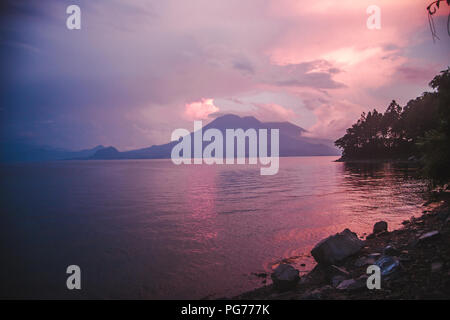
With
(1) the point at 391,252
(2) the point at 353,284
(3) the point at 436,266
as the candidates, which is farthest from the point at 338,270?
(3) the point at 436,266

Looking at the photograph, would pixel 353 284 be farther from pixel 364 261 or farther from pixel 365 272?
pixel 364 261

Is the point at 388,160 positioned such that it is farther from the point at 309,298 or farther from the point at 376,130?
the point at 309,298

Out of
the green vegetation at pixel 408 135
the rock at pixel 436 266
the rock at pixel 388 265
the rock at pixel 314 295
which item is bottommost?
the rock at pixel 314 295

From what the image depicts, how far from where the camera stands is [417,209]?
80.4ft

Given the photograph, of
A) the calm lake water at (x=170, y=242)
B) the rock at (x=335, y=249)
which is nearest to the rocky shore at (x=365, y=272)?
the rock at (x=335, y=249)

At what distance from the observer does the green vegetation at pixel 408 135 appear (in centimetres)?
1531

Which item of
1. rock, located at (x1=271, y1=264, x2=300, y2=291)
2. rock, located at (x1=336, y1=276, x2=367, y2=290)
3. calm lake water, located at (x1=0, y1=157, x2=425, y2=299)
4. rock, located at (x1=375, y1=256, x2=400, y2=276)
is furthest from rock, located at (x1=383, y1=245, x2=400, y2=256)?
rock, located at (x1=271, y1=264, x2=300, y2=291)

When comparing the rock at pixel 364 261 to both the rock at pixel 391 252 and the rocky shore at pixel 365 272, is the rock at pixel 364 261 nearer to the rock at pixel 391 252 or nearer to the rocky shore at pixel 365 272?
the rocky shore at pixel 365 272

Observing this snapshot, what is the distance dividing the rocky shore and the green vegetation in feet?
14.2

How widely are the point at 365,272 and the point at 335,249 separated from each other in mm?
2193

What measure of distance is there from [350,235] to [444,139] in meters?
8.21

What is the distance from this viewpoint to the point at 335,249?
12805 millimetres
